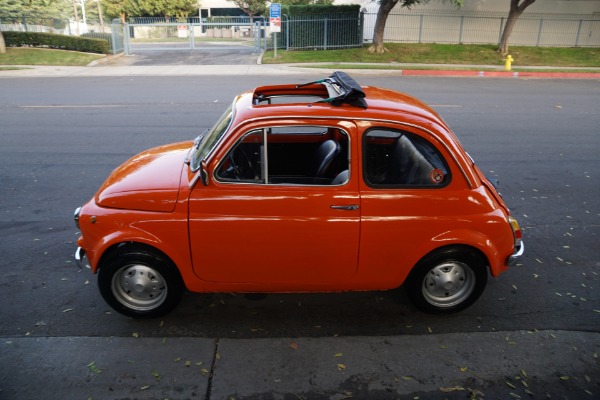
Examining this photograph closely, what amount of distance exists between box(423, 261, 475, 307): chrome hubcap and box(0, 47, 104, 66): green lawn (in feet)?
78.2

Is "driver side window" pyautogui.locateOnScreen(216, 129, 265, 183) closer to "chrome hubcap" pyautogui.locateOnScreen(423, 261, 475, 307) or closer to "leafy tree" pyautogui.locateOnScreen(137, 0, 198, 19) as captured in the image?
"chrome hubcap" pyautogui.locateOnScreen(423, 261, 475, 307)

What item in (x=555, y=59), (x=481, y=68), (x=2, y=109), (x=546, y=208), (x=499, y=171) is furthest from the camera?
(x=555, y=59)

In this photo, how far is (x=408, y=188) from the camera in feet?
12.0

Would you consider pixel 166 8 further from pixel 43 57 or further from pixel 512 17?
pixel 512 17

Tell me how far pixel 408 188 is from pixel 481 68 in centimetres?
2152

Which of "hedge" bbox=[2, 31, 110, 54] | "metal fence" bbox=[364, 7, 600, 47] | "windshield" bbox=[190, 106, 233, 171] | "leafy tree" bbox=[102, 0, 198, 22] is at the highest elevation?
"leafy tree" bbox=[102, 0, 198, 22]

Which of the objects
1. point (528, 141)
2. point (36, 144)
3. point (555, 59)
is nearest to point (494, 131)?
point (528, 141)

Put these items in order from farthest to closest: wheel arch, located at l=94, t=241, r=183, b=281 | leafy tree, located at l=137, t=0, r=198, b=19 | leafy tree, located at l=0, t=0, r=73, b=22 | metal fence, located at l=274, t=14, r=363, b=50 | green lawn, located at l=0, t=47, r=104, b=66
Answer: leafy tree, located at l=137, t=0, r=198, b=19
leafy tree, located at l=0, t=0, r=73, b=22
metal fence, located at l=274, t=14, r=363, b=50
green lawn, located at l=0, t=47, r=104, b=66
wheel arch, located at l=94, t=241, r=183, b=281

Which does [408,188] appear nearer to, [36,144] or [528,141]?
[528,141]

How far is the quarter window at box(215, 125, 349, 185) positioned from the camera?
3617 millimetres

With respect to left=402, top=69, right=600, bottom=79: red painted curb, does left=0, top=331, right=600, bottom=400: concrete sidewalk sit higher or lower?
lower

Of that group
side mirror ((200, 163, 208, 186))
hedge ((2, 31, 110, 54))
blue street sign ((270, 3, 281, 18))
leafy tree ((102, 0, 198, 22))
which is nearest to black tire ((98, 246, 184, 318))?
side mirror ((200, 163, 208, 186))

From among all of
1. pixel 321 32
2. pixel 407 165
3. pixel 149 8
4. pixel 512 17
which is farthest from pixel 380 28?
pixel 149 8

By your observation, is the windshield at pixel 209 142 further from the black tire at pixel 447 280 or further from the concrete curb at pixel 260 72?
the concrete curb at pixel 260 72
